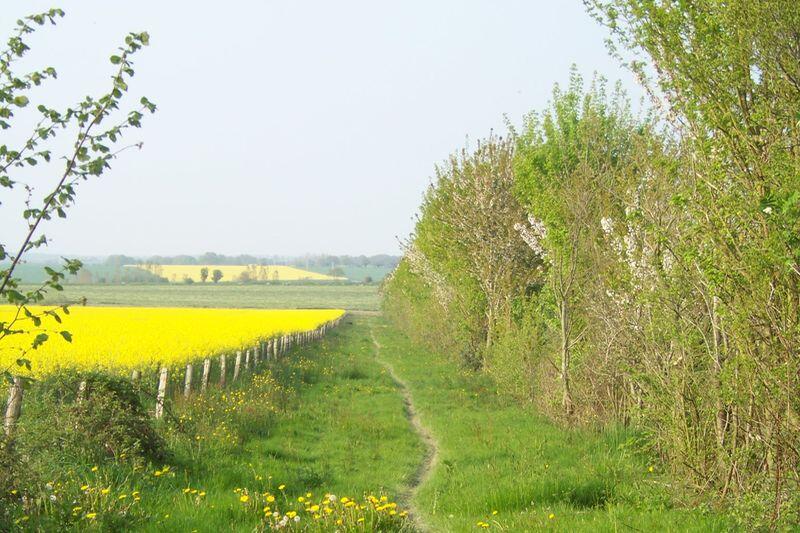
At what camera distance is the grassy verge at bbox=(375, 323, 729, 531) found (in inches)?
311

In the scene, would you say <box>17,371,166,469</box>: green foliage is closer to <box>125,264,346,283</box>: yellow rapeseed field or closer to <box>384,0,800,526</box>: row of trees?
<box>384,0,800,526</box>: row of trees

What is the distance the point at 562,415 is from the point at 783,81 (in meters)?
9.36

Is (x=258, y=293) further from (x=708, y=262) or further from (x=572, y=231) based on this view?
(x=708, y=262)

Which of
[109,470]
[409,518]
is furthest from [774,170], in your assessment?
[109,470]

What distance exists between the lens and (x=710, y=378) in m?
8.50

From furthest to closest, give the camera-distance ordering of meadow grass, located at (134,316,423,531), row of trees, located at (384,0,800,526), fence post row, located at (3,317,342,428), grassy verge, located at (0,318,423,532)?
fence post row, located at (3,317,342,428)
meadow grass, located at (134,316,423,531)
grassy verge, located at (0,318,423,532)
row of trees, located at (384,0,800,526)

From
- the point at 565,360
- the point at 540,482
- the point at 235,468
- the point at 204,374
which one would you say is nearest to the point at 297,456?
the point at 235,468

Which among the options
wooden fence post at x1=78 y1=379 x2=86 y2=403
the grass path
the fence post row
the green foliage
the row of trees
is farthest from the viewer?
wooden fence post at x1=78 y1=379 x2=86 y2=403

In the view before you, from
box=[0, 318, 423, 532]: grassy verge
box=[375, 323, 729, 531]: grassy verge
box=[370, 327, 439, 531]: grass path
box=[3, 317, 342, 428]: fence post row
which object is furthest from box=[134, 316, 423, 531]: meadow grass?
box=[375, 323, 729, 531]: grassy verge

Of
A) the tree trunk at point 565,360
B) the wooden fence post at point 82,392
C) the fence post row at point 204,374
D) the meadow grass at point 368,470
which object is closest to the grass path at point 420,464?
the meadow grass at point 368,470

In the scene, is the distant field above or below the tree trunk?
below

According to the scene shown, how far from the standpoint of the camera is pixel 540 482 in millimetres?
9547

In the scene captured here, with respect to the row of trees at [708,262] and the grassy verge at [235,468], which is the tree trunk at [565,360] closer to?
the row of trees at [708,262]

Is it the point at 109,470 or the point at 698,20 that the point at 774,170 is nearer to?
the point at 698,20
